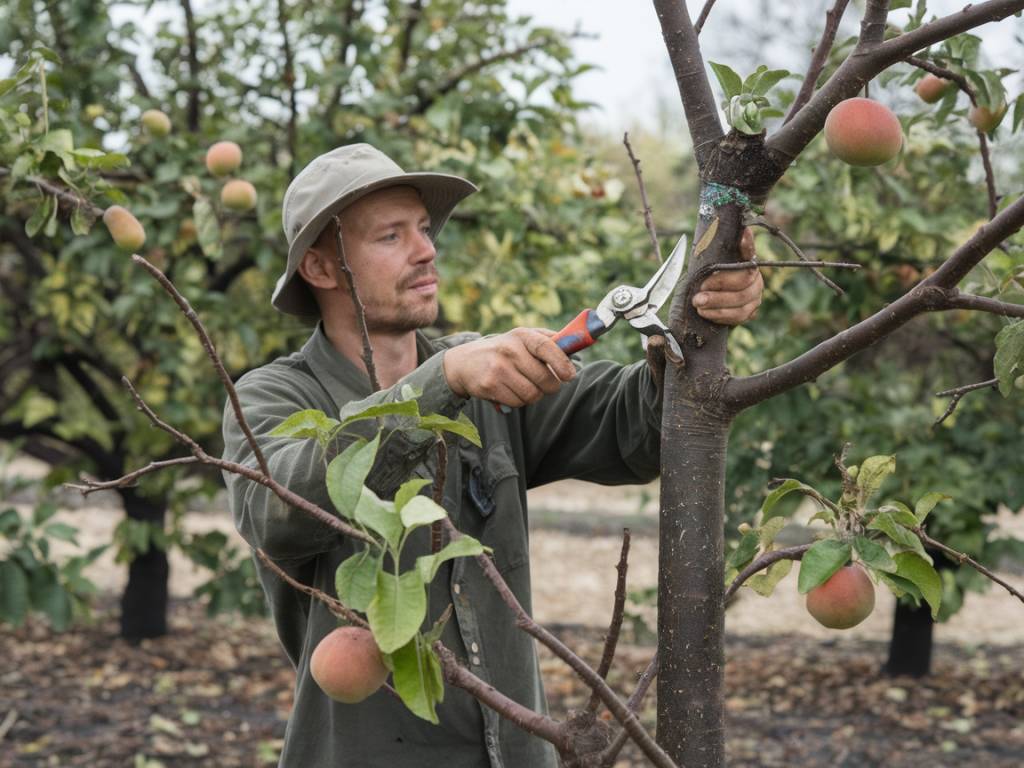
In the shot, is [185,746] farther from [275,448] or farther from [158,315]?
[275,448]

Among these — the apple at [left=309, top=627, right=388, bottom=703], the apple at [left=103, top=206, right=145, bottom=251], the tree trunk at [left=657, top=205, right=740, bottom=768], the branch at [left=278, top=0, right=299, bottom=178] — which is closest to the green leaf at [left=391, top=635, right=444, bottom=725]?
the apple at [left=309, top=627, right=388, bottom=703]

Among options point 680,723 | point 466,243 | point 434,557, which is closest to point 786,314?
point 466,243

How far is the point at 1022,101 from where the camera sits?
175 centimetres

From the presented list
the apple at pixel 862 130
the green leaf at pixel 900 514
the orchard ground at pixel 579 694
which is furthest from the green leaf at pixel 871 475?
the orchard ground at pixel 579 694

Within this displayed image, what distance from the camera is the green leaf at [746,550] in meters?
1.40

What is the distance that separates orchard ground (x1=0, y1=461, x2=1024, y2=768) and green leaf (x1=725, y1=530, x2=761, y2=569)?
2414 mm

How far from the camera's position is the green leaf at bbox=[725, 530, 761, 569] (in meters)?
1.40

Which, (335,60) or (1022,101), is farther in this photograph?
(335,60)

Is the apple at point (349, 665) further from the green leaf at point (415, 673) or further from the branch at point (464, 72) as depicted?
the branch at point (464, 72)

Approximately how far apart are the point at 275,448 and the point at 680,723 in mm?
667

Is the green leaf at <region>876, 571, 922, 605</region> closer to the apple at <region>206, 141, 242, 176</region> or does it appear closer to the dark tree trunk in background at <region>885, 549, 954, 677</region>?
the apple at <region>206, 141, 242, 176</region>

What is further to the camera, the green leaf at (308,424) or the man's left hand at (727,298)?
the man's left hand at (727,298)

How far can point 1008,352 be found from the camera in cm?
135

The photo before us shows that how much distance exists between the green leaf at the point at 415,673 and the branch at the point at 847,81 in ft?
2.29
